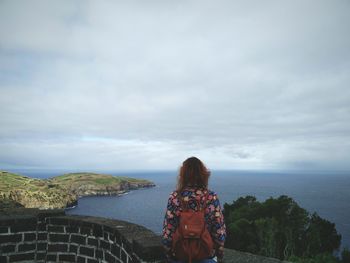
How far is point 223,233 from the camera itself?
11.1 feet

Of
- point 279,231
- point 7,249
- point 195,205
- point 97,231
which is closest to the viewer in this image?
point 195,205

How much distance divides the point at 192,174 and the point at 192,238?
745 millimetres

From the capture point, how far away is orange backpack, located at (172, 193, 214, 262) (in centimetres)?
315

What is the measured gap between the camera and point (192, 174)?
3.44 m

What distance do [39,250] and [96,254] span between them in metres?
1.21

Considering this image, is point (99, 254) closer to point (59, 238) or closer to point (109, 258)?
point (109, 258)

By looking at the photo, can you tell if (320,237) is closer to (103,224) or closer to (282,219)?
(282,219)

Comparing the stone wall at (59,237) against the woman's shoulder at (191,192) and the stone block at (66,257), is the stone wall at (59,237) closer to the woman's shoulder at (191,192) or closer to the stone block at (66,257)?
the stone block at (66,257)

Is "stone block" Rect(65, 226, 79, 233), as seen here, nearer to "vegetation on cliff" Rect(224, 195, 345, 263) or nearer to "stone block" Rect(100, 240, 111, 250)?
"stone block" Rect(100, 240, 111, 250)

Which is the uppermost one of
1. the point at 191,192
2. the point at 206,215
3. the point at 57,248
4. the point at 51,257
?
the point at 191,192

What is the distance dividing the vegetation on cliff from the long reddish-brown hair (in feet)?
87.3

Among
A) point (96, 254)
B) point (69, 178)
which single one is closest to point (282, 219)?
point (96, 254)

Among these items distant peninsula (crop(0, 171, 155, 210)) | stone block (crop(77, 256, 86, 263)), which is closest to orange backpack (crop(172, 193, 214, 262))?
stone block (crop(77, 256, 86, 263))

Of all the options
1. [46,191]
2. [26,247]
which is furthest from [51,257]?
[46,191]
